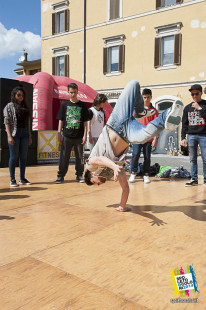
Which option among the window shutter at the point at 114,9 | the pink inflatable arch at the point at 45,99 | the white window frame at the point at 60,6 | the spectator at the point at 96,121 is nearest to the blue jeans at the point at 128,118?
the spectator at the point at 96,121

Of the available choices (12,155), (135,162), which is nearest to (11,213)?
(12,155)

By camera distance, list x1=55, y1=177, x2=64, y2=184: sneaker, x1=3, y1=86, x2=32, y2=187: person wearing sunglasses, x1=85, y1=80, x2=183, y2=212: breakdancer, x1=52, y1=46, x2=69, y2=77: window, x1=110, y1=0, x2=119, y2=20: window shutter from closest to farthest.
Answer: x1=85, y1=80, x2=183, y2=212: breakdancer < x1=3, y1=86, x2=32, y2=187: person wearing sunglasses < x1=55, y1=177, x2=64, y2=184: sneaker < x1=110, y1=0, x2=119, y2=20: window shutter < x1=52, y1=46, x2=69, y2=77: window

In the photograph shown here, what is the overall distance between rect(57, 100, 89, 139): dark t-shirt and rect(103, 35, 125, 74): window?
1143 cm

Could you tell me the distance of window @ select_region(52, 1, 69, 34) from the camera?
18.2 meters

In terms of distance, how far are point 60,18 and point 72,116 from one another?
15.7 meters

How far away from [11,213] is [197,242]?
2.11 meters

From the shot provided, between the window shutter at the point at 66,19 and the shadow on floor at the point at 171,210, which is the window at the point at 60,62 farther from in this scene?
the shadow on floor at the point at 171,210

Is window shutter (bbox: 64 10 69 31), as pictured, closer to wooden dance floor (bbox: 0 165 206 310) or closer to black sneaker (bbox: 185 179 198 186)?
black sneaker (bbox: 185 179 198 186)

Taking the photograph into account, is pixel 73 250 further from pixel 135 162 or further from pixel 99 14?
pixel 99 14

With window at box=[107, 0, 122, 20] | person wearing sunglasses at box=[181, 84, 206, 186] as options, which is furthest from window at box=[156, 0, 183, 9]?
person wearing sunglasses at box=[181, 84, 206, 186]

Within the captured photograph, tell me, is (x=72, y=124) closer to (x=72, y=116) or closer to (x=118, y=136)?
(x=72, y=116)

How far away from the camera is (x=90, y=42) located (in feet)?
56.8

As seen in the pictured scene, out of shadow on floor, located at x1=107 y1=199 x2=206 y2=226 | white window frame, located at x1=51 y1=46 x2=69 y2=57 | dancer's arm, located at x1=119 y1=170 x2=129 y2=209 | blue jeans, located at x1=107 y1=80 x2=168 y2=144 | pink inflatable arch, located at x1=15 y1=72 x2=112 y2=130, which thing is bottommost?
shadow on floor, located at x1=107 y1=199 x2=206 y2=226

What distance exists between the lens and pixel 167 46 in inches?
586
